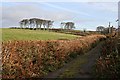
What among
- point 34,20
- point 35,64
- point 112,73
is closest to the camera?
point 112,73

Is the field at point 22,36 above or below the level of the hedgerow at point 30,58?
above

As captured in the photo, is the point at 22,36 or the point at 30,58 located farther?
the point at 22,36

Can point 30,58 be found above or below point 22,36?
below

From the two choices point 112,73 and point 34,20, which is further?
point 34,20

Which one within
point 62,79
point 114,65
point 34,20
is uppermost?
point 34,20

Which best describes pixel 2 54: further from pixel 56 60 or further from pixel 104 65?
pixel 56 60

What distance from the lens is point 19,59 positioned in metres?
14.2

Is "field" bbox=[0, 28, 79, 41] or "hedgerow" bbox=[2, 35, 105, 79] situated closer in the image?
"hedgerow" bbox=[2, 35, 105, 79]

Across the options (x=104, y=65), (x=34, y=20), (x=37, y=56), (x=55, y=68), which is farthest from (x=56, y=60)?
(x=34, y=20)

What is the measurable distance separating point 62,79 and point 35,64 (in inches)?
90.4

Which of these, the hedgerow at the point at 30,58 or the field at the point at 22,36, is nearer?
the hedgerow at the point at 30,58

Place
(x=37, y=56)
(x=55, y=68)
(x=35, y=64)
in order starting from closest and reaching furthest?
(x=35, y=64), (x=37, y=56), (x=55, y=68)

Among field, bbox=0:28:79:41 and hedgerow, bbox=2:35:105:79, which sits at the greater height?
field, bbox=0:28:79:41

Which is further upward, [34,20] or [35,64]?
[34,20]
